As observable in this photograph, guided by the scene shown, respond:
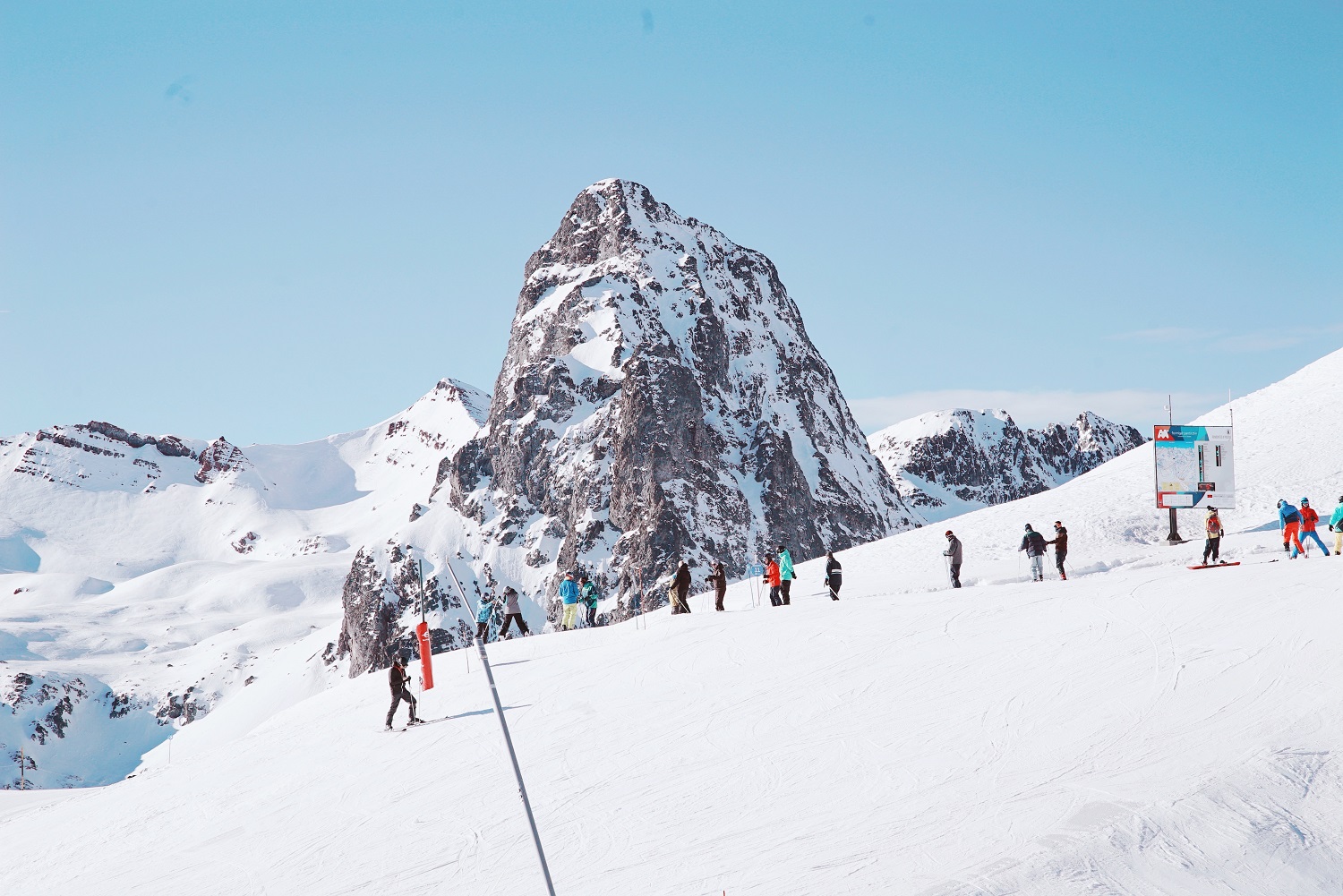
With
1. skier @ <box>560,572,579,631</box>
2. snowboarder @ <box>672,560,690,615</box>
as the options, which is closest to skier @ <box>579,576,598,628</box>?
skier @ <box>560,572,579,631</box>

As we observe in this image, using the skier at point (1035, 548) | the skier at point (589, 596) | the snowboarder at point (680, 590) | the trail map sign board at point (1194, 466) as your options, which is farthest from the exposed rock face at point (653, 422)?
the skier at point (1035, 548)

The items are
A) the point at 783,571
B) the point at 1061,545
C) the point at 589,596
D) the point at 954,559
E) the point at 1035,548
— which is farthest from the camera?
the point at 589,596

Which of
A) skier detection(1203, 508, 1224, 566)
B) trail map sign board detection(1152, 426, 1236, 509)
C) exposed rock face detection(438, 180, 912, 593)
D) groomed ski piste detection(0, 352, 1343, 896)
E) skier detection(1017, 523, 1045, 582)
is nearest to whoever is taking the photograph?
groomed ski piste detection(0, 352, 1343, 896)

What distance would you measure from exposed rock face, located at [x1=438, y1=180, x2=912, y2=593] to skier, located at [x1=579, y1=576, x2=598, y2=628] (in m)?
101

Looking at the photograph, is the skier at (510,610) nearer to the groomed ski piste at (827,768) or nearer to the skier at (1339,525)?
the groomed ski piste at (827,768)

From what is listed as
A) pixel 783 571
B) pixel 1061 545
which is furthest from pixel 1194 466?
pixel 783 571

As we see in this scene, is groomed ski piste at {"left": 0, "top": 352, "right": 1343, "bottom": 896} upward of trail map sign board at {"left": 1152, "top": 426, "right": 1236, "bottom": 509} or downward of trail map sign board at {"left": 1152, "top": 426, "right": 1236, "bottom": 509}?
downward

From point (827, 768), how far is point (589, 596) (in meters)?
19.5

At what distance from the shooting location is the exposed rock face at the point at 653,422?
149m

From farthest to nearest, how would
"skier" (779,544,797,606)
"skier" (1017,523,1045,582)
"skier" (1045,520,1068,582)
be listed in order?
"skier" (779,544,797,606) < "skier" (1045,520,1068,582) < "skier" (1017,523,1045,582)

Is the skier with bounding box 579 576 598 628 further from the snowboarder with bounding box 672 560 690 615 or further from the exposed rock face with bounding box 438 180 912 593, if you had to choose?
the exposed rock face with bounding box 438 180 912 593

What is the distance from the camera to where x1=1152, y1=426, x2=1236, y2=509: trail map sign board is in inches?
1307

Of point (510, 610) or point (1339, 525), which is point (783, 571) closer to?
point (510, 610)

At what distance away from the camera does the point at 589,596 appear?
34.2m
